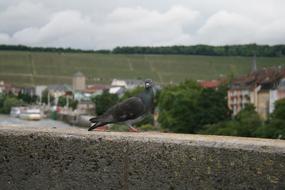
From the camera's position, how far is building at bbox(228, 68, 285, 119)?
316 ft

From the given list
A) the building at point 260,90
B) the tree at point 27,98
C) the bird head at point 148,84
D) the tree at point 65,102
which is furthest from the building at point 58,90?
the bird head at point 148,84

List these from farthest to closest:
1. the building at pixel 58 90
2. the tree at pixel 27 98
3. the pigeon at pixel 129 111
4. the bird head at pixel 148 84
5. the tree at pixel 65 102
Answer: the building at pixel 58 90 < the tree at pixel 27 98 < the tree at pixel 65 102 < the bird head at pixel 148 84 < the pigeon at pixel 129 111

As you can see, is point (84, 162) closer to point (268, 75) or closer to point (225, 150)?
point (225, 150)

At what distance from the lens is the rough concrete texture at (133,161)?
→ 4668 mm

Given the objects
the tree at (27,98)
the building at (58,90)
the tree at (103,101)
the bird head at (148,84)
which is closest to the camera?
the bird head at (148,84)

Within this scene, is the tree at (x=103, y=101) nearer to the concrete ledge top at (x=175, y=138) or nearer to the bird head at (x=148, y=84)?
the bird head at (x=148, y=84)

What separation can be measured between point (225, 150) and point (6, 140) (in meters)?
1.70

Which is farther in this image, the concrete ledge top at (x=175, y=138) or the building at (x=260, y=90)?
the building at (x=260, y=90)

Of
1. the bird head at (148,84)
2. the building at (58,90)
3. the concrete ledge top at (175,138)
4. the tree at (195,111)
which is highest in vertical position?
the bird head at (148,84)

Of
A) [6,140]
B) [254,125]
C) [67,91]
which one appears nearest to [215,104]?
[254,125]

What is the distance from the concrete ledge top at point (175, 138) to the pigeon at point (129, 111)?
61cm

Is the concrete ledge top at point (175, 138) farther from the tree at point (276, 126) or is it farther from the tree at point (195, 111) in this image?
the tree at point (195, 111)

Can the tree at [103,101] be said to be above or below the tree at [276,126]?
below

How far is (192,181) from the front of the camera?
4844 mm
